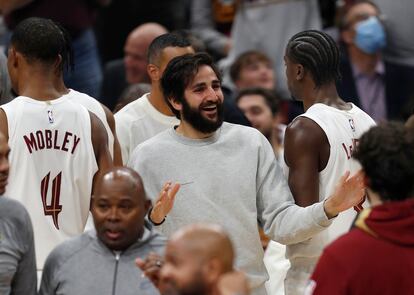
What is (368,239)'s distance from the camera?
17.2ft

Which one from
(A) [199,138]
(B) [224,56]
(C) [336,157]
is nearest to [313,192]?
(C) [336,157]

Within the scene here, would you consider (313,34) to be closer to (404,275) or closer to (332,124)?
(332,124)

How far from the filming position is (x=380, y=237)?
5.24 metres

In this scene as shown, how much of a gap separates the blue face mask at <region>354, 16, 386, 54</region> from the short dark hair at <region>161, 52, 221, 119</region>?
3.89 metres

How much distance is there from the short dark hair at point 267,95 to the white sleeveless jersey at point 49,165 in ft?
11.2

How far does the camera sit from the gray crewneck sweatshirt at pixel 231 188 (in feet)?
21.6

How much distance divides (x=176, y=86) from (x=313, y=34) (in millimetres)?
773

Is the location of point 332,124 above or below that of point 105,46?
above

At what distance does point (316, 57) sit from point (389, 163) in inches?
67.6

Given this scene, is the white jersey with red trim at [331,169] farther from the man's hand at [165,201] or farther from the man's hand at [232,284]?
the man's hand at [232,284]

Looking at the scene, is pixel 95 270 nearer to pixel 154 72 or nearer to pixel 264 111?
pixel 154 72

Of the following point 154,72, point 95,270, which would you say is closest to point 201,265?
point 95,270

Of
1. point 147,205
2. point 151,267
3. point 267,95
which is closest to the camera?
point 151,267

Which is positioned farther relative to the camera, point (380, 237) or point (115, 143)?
point (115, 143)
